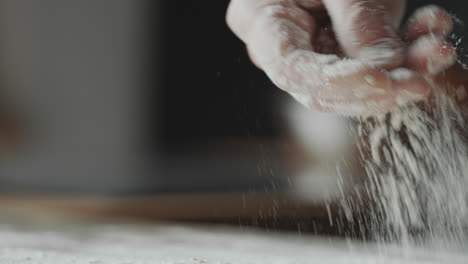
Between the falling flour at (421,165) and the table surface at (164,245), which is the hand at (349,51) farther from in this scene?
the table surface at (164,245)

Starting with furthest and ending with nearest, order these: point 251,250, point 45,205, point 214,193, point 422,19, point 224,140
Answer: point 224,140, point 214,193, point 45,205, point 251,250, point 422,19

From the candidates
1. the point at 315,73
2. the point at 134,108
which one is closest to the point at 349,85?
the point at 315,73

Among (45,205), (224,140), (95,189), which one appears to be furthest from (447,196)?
(95,189)

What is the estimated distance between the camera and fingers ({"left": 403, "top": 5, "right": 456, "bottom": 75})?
1.57 feet

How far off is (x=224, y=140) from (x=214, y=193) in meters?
0.17

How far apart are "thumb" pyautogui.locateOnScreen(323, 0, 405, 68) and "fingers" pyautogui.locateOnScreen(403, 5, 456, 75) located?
1 cm

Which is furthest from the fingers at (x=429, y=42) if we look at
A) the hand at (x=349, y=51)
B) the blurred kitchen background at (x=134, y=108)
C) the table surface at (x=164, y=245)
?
the blurred kitchen background at (x=134, y=108)

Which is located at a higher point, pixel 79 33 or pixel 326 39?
pixel 79 33

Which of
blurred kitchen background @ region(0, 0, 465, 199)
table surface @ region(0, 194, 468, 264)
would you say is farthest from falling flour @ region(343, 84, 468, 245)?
blurred kitchen background @ region(0, 0, 465, 199)

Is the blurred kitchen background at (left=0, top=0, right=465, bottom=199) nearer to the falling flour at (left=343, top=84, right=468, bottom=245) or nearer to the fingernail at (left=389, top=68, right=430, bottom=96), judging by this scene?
the falling flour at (left=343, top=84, right=468, bottom=245)

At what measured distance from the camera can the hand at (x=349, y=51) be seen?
44 cm

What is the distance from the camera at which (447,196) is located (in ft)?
2.62

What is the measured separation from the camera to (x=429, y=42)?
49 cm

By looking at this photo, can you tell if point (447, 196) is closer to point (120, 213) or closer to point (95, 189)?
point (120, 213)
